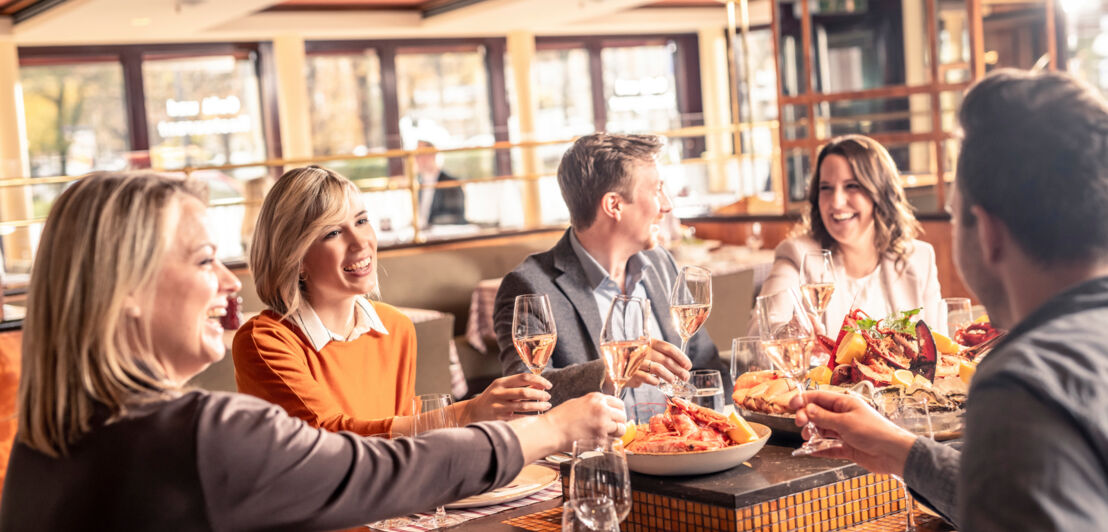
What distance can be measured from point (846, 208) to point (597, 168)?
86cm

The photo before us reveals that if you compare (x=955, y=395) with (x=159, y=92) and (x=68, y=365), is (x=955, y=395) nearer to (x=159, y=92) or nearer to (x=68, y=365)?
(x=68, y=365)

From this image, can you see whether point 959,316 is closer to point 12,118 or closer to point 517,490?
point 517,490

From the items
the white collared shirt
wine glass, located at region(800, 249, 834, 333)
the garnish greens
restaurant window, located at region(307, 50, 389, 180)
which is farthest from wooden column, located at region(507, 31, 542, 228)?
the garnish greens

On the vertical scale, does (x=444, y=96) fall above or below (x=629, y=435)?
above

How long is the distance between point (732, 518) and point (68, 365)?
866 mm

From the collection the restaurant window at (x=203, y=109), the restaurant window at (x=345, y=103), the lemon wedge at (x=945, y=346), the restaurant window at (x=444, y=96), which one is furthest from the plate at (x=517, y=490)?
the restaurant window at (x=444, y=96)

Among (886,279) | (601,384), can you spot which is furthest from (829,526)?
(886,279)

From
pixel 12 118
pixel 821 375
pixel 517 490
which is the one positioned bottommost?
pixel 517 490

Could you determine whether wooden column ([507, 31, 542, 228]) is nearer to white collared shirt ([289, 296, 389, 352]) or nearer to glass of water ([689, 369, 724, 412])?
white collared shirt ([289, 296, 389, 352])

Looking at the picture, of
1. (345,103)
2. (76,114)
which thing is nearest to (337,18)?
(345,103)

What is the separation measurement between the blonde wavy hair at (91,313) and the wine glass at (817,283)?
1.58 metres

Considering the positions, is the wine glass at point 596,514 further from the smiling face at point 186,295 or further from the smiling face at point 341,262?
the smiling face at point 341,262

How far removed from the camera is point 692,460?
166 centimetres

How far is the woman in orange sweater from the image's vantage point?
7.23ft
